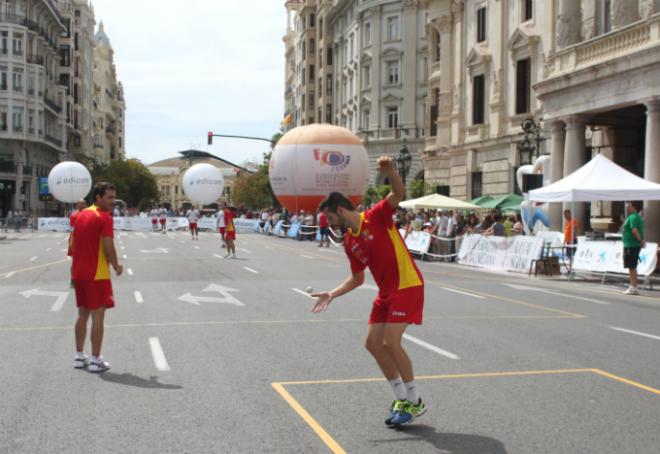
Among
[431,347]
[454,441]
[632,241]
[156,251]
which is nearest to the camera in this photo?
[454,441]

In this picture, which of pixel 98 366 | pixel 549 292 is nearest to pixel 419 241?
pixel 549 292

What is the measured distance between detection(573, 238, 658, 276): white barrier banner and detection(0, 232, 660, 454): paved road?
359 centimetres

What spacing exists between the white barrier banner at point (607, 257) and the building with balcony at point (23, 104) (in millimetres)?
61806

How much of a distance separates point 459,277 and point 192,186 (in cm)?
4965

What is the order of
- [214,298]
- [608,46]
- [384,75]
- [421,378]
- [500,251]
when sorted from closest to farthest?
[421,378] → [214,298] → [500,251] → [608,46] → [384,75]

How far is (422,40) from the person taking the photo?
66125 millimetres

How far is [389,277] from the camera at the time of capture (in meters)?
6.51

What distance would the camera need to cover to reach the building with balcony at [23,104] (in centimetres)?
7500

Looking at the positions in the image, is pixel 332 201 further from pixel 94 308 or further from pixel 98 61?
pixel 98 61

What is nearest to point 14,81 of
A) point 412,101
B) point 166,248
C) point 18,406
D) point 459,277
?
point 412,101

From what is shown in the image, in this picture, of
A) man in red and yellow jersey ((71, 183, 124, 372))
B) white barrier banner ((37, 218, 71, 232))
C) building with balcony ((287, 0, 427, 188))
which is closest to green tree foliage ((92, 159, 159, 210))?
building with balcony ((287, 0, 427, 188))

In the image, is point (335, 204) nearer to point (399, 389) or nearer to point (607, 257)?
point (399, 389)

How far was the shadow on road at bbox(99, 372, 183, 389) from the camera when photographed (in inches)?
317

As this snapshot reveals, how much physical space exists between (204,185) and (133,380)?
61636 mm
